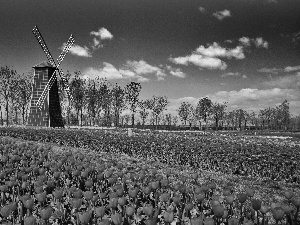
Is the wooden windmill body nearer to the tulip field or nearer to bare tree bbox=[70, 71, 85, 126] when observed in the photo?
the tulip field

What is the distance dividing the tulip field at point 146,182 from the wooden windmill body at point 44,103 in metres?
13.0

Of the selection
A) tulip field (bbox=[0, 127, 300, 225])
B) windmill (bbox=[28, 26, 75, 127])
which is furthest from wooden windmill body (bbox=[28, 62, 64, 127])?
tulip field (bbox=[0, 127, 300, 225])

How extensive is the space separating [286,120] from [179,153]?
288ft

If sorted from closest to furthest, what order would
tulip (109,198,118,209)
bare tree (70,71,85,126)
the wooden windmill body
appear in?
tulip (109,198,118,209) < the wooden windmill body < bare tree (70,71,85,126)

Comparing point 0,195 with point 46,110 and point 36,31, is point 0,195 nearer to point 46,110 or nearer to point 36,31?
point 46,110

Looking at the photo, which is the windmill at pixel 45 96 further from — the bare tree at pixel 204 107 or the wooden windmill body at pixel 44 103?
the bare tree at pixel 204 107

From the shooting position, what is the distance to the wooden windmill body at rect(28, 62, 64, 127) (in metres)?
36.3

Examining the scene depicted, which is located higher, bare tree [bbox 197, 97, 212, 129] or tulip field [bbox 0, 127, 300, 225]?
bare tree [bbox 197, 97, 212, 129]

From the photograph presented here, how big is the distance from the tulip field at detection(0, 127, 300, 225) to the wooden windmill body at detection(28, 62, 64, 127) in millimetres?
13002

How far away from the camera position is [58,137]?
20938 mm

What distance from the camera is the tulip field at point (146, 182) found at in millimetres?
3229

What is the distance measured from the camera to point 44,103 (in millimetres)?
36781

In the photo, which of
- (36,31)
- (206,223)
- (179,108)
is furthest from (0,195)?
(179,108)

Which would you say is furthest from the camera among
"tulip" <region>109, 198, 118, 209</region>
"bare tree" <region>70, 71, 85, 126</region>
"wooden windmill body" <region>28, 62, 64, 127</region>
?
"bare tree" <region>70, 71, 85, 126</region>
